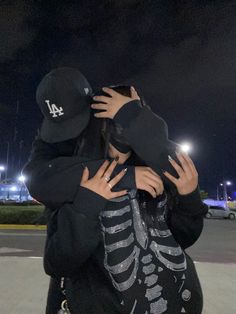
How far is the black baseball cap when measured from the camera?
3.67 ft

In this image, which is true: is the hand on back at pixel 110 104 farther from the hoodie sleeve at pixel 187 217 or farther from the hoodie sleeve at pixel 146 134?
the hoodie sleeve at pixel 187 217

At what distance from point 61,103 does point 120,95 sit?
0.21 metres

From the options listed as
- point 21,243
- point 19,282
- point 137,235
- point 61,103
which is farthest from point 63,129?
point 21,243

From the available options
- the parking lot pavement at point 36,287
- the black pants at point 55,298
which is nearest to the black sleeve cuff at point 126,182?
the black pants at point 55,298

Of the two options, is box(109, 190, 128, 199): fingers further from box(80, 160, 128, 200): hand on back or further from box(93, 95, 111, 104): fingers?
box(93, 95, 111, 104): fingers

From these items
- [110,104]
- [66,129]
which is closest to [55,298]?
[66,129]

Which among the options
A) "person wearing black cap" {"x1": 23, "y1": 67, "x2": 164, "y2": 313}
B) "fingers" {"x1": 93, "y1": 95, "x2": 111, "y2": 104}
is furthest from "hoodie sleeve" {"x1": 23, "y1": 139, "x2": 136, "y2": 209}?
"fingers" {"x1": 93, "y1": 95, "x2": 111, "y2": 104}

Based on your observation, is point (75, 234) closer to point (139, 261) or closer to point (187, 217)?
point (139, 261)

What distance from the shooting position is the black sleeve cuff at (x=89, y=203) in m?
1.03

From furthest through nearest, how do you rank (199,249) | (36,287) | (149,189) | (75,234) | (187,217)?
(199,249), (36,287), (187,217), (149,189), (75,234)

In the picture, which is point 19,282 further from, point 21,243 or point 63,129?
point 21,243

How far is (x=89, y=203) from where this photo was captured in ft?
3.40

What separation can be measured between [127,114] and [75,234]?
437 millimetres

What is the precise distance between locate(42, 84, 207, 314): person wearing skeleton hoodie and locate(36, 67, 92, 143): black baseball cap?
64mm
